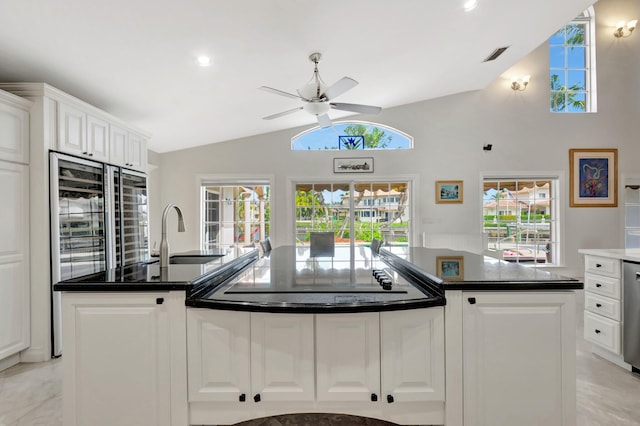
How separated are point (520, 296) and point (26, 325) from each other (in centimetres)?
326

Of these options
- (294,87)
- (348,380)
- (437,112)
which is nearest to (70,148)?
(294,87)

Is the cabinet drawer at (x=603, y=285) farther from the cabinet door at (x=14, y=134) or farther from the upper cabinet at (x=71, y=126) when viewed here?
the cabinet door at (x=14, y=134)

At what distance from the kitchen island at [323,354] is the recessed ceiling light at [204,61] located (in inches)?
78.5

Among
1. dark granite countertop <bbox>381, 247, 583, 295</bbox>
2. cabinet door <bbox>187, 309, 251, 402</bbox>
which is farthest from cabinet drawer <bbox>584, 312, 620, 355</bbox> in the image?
cabinet door <bbox>187, 309, 251, 402</bbox>

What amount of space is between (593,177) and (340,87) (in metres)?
4.73

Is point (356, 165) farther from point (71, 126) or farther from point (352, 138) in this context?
point (71, 126)

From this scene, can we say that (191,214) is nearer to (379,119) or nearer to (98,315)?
(379,119)

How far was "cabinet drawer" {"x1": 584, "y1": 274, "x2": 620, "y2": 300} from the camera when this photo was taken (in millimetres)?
2312

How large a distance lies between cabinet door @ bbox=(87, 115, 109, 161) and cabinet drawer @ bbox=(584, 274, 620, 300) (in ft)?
14.1

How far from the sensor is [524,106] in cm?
495

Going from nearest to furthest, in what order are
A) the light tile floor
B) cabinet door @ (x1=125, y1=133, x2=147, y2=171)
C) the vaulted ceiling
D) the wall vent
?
the light tile floor < the vaulted ceiling < cabinet door @ (x1=125, y1=133, x2=147, y2=171) < the wall vent

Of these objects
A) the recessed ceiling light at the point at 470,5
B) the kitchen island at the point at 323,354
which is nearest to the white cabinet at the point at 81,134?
the kitchen island at the point at 323,354

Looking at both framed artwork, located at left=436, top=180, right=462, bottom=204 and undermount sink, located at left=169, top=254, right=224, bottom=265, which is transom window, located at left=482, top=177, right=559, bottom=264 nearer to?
framed artwork, located at left=436, top=180, right=462, bottom=204

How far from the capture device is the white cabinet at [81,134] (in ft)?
8.47
